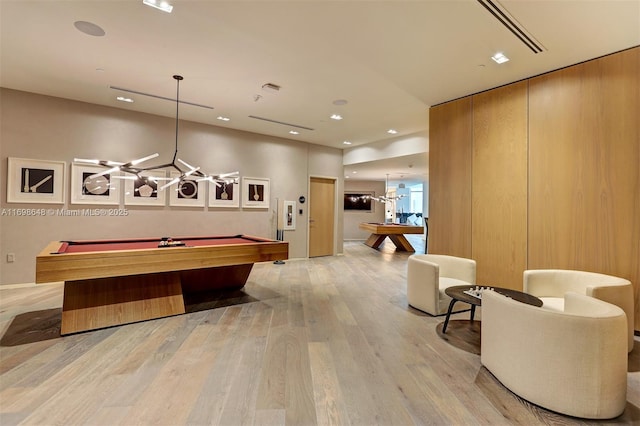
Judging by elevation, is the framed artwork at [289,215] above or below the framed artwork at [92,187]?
below

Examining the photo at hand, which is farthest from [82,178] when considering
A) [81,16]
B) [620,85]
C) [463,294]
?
[620,85]

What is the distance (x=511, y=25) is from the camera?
279 cm

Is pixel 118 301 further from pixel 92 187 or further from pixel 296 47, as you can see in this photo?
pixel 296 47

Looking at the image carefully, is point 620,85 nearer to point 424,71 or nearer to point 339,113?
point 424,71

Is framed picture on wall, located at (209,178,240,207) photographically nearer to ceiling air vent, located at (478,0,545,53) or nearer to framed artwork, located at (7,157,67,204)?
framed artwork, located at (7,157,67,204)

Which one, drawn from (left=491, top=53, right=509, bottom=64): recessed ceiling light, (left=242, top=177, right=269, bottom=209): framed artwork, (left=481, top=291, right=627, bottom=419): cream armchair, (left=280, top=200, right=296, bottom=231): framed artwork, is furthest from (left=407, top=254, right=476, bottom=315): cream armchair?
(left=242, top=177, right=269, bottom=209): framed artwork

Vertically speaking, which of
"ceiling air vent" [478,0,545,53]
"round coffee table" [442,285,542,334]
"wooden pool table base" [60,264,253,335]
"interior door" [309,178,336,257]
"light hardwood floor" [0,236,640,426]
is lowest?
"light hardwood floor" [0,236,640,426]

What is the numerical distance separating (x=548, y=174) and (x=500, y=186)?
57 cm

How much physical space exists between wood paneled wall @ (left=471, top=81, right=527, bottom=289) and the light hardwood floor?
1.05m

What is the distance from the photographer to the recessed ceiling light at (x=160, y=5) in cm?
257

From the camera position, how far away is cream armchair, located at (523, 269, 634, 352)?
2768 mm

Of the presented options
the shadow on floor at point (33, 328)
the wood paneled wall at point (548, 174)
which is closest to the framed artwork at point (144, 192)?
the shadow on floor at point (33, 328)

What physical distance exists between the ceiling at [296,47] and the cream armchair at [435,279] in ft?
8.26

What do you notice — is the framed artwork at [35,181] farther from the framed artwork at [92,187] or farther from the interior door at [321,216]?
the interior door at [321,216]
